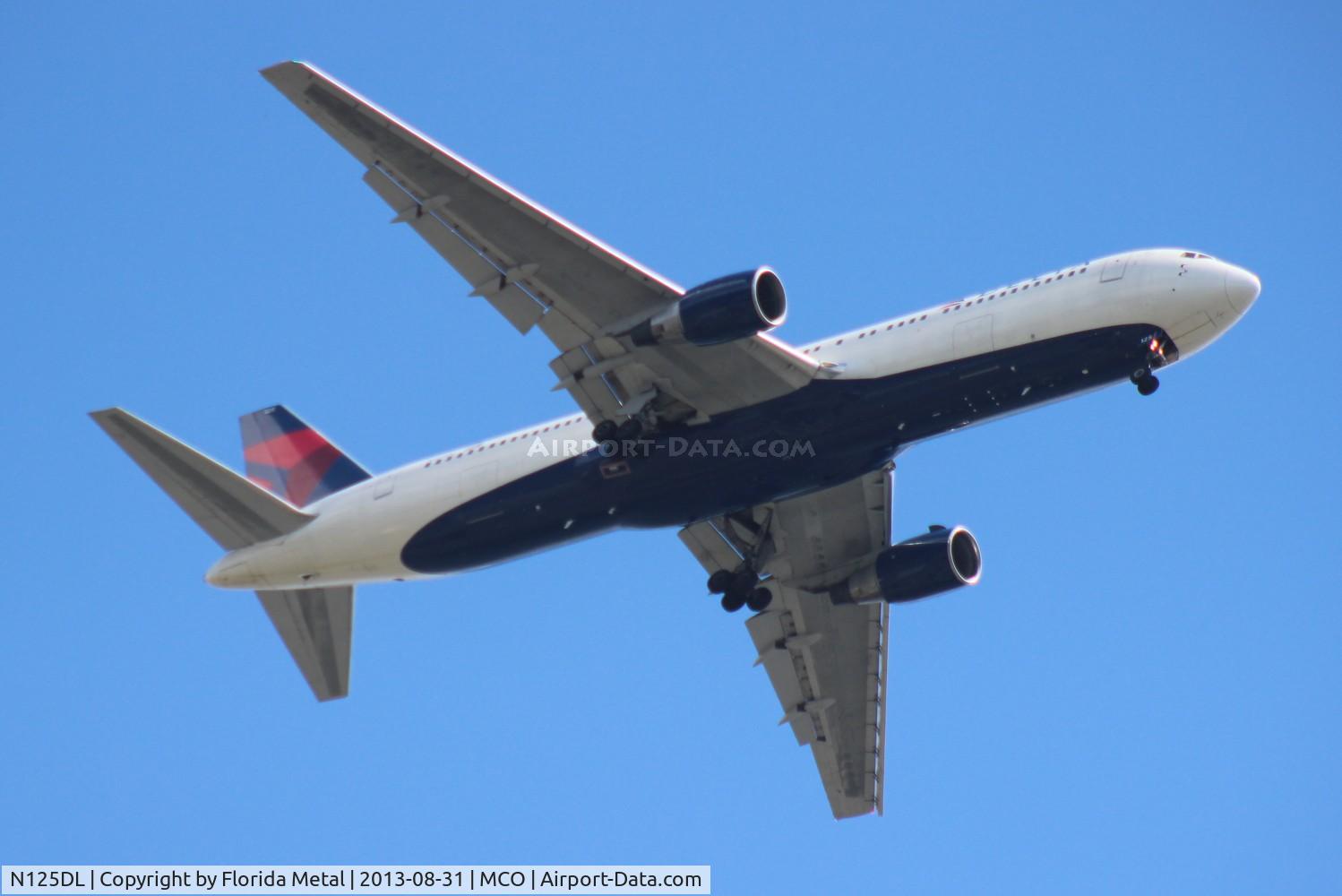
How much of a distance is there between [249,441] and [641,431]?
14.0m

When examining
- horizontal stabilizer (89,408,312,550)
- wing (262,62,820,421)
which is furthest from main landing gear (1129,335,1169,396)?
horizontal stabilizer (89,408,312,550)

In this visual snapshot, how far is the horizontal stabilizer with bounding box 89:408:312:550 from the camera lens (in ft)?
134

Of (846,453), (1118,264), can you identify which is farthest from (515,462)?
(1118,264)

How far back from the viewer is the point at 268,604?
45.3 metres

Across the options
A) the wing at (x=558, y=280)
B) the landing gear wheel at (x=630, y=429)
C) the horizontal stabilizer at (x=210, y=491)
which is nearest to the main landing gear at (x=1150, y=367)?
the wing at (x=558, y=280)

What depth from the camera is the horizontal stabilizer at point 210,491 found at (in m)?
40.9

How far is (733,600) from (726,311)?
10.6 m

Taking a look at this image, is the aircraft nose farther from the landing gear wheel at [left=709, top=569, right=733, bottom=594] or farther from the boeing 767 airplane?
the landing gear wheel at [left=709, top=569, right=733, bottom=594]

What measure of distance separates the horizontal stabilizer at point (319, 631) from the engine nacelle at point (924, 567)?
45.1ft

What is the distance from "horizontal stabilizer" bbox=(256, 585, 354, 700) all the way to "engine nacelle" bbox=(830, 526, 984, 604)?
13.7 metres

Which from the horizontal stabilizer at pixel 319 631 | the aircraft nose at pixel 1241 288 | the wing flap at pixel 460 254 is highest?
the wing flap at pixel 460 254

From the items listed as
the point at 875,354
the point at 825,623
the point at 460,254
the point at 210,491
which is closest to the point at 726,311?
the point at 875,354

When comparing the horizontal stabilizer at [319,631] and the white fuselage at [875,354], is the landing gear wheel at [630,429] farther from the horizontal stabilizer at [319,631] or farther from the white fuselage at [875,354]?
the horizontal stabilizer at [319,631]

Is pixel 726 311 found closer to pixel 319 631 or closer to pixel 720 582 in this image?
pixel 720 582
